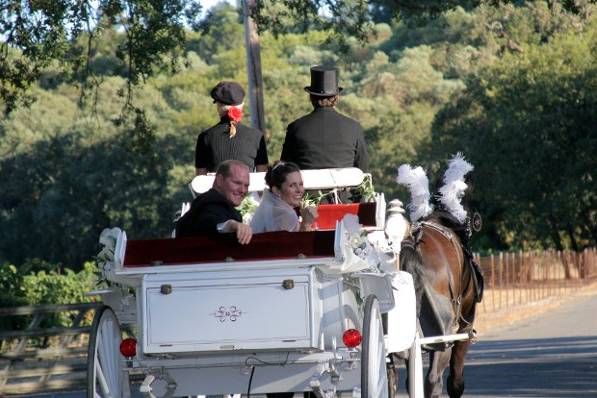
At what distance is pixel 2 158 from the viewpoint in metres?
83.1

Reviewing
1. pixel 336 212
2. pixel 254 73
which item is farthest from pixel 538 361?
pixel 254 73

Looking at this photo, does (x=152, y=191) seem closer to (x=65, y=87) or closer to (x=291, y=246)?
(x=65, y=87)

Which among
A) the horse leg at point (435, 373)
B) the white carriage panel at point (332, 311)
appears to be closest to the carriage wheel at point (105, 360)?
the white carriage panel at point (332, 311)

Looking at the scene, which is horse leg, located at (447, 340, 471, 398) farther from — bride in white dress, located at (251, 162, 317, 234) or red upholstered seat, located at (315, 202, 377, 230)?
bride in white dress, located at (251, 162, 317, 234)

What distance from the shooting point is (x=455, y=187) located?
14.0 meters

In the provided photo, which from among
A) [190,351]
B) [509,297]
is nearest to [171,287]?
[190,351]

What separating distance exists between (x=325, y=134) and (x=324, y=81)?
43 cm

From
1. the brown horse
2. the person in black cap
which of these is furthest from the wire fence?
the person in black cap

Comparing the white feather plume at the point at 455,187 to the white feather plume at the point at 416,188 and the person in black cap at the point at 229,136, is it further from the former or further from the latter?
the person in black cap at the point at 229,136

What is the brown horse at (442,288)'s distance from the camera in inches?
496

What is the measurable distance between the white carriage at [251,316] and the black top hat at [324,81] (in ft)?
8.90

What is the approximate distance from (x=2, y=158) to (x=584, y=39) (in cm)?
3423

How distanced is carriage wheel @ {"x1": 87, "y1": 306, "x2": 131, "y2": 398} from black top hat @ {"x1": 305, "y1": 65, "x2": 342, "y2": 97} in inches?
120

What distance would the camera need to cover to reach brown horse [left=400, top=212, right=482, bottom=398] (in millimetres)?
12609
